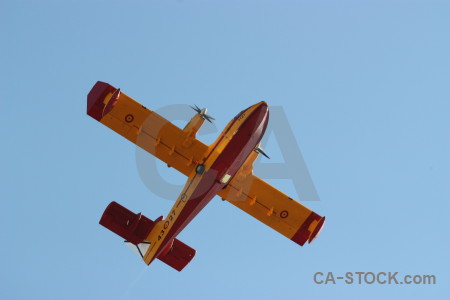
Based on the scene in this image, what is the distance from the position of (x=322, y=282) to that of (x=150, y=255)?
8.74 m

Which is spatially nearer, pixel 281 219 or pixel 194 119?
pixel 194 119

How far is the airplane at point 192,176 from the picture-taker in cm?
3053

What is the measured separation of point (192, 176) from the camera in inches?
1273

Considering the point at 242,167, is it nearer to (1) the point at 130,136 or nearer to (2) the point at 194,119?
(2) the point at 194,119

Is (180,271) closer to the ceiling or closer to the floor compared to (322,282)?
closer to the floor

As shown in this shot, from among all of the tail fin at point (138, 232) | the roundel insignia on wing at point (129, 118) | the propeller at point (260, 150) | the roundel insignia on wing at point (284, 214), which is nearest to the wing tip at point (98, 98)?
the roundel insignia on wing at point (129, 118)

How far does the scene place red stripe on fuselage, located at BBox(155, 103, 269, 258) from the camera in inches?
1159

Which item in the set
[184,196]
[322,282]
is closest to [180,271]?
[184,196]

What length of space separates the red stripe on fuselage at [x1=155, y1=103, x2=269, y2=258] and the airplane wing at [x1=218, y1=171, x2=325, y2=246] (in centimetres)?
233

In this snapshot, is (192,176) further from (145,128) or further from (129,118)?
(129,118)

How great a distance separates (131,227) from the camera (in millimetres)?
33969

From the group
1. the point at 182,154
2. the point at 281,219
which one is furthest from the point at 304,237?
the point at 182,154

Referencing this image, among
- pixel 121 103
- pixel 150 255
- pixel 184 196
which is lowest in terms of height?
pixel 150 255

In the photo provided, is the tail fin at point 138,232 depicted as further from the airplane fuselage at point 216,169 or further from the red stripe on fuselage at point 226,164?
the red stripe on fuselage at point 226,164
